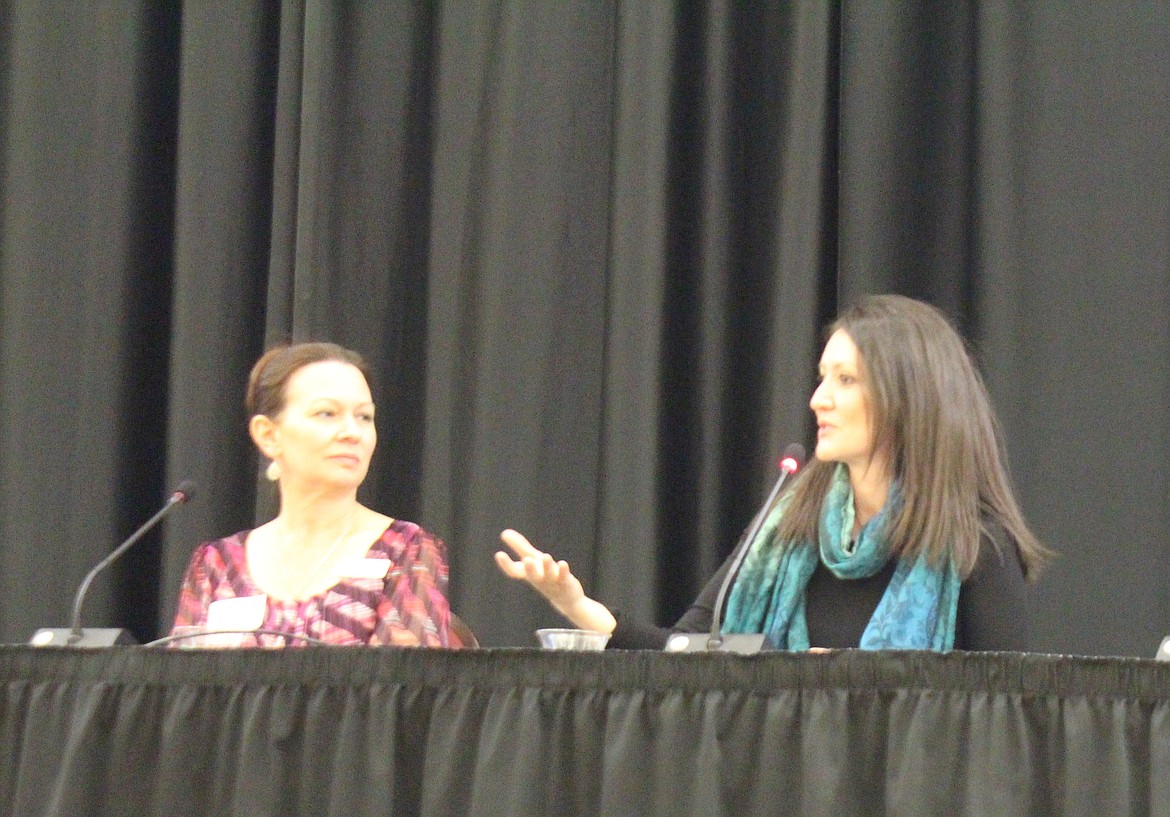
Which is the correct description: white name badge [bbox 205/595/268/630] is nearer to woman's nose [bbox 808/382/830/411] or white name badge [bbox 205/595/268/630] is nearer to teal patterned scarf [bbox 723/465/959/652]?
teal patterned scarf [bbox 723/465/959/652]

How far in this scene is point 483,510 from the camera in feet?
11.2

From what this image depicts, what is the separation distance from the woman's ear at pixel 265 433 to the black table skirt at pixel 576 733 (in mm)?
995

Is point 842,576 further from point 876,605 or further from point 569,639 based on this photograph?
point 569,639

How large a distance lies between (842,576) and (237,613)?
0.97 metres

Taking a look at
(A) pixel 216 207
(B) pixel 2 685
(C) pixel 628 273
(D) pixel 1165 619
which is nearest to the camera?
(B) pixel 2 685

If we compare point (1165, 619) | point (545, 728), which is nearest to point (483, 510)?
point (1165, 619)

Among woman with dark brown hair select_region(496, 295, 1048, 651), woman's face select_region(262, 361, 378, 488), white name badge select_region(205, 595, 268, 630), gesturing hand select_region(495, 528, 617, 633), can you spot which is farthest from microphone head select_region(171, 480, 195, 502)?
woman with dark brown hair select_region(496, 295, 1048, 651)

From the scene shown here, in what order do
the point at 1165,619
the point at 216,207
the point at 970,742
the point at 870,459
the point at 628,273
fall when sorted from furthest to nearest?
the point at 216,207 < the point at 628,273 < the point at 1165,619 < the point at 870,459 < the point at 970,742

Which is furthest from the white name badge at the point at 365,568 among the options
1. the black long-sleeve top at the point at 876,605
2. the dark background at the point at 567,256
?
the dark background at the point at 567,256

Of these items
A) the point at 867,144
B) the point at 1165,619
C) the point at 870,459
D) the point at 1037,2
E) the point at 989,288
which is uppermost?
the point at 1037,2

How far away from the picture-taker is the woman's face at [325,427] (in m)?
2.88

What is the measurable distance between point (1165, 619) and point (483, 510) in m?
1.33

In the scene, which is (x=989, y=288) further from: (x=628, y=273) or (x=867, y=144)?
(x=628, y=273)

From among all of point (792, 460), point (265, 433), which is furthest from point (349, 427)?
point (792, 460)
